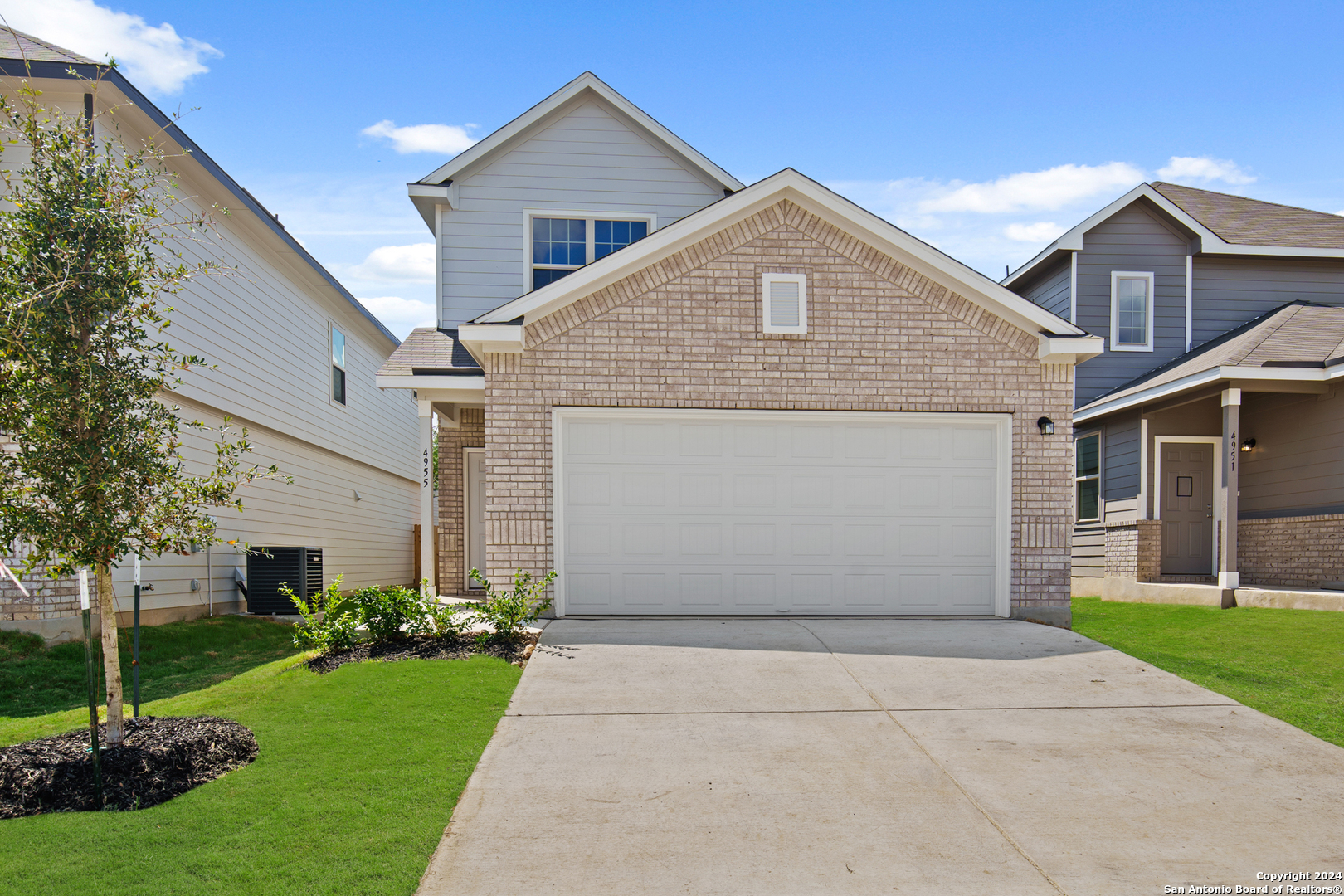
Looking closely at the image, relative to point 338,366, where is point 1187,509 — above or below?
below

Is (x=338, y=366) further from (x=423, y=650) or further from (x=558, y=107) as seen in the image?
(x=423, y=650)

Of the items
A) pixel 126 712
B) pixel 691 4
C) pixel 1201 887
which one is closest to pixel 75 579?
pixel 126 712

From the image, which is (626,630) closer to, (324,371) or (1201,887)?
(1201,887)

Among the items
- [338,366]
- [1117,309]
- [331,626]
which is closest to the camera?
[331,626]

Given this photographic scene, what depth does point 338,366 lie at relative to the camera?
17.1 meters

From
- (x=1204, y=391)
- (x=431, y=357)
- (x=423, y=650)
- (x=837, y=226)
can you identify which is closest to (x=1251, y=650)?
(x=1204, y=391)

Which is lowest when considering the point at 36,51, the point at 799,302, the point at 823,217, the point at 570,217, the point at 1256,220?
the point at 799,302

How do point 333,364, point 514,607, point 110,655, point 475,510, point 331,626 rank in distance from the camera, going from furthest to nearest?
point 333,364
point 475,510
point 514,607
point 331,626
point 110,655

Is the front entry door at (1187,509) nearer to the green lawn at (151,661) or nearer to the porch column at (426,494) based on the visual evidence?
the porch column at (426,494)

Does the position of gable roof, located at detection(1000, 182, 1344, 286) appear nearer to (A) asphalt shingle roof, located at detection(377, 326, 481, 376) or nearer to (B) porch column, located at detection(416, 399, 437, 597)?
(A) asphalt shingle roof, located at detection(377, 326, 481, 376)

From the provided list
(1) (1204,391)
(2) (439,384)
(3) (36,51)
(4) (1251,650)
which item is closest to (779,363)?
(2) (439,384)

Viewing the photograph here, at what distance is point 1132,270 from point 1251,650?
8.86m

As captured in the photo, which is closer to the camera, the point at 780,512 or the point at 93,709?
the point at 93,709

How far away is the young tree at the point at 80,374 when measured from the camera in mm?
4609
